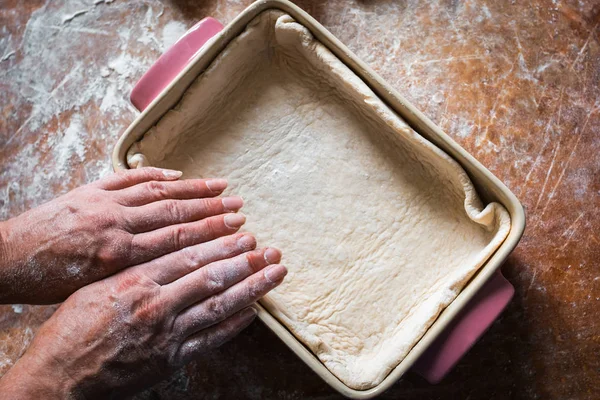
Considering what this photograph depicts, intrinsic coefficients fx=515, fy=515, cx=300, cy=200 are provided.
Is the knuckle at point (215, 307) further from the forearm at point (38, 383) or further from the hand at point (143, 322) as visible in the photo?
the forearm at point (38, 383)

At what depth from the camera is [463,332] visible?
0.99m

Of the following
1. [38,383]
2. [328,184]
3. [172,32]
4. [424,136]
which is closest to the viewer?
[38,383]

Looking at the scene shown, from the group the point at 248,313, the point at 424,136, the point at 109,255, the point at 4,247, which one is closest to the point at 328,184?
the point at 424,136

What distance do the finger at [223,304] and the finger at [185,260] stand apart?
0.06 m

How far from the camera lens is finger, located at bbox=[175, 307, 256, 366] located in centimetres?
98

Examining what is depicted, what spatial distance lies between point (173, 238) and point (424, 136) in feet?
1.75

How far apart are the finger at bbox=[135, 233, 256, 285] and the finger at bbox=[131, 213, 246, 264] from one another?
13 mm

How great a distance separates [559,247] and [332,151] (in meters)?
0.57

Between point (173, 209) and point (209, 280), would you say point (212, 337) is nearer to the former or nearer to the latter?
point (209, 280)

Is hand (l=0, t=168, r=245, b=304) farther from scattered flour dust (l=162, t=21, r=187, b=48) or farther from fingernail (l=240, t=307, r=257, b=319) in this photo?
scattered flour dust (l=162, t=21, r=187, b=48)

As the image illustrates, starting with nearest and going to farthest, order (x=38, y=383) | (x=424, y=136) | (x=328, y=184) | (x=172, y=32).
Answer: (x=38, y=383), (x=424, y=136), (x=328, y=184), (x=172, y=32)

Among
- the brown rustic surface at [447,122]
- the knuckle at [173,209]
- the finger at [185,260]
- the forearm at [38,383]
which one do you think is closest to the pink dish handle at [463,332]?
the brown rustic surface at [447,122]

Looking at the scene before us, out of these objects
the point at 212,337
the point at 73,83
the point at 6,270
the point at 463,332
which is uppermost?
the point at 73,83

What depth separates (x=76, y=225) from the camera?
38.6 inches
